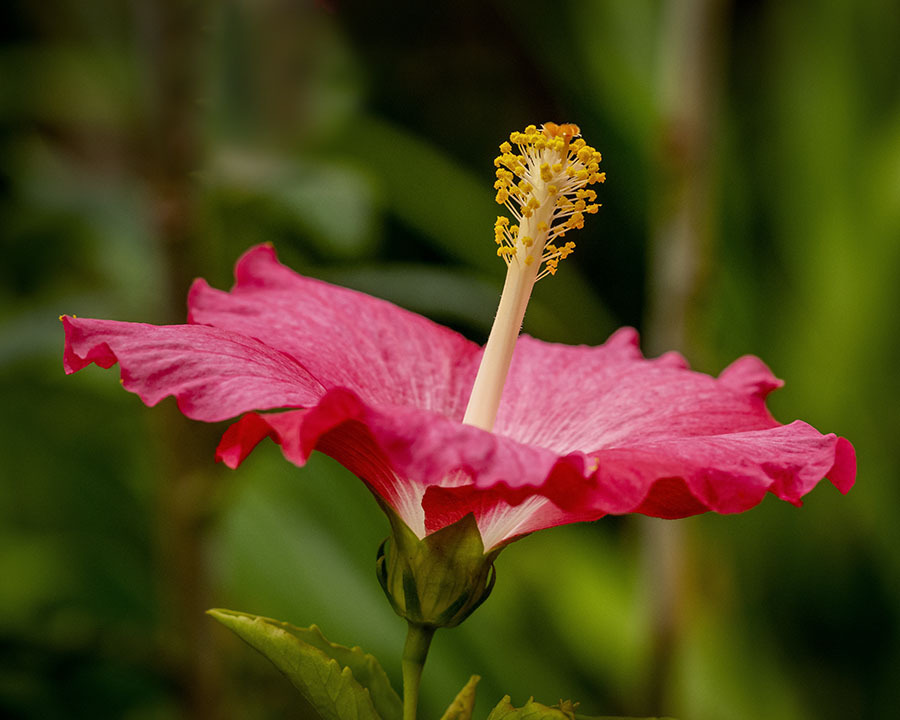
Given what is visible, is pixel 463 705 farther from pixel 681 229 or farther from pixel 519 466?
pixel 681 229

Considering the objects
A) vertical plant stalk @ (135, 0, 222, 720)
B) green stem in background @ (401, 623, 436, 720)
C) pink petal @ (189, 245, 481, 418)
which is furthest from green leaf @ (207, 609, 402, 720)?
vertical plant stalk @ (135, 0, 222, 720)

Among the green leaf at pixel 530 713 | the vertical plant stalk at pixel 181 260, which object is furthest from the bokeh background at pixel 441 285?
the green leaf at pixel 530 713

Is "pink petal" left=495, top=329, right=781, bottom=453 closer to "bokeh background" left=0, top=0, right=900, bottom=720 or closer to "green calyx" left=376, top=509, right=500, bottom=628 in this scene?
"green calyx" left=376, top=509, right=500, bottom=628

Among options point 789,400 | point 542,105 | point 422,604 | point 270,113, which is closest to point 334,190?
point 270,113

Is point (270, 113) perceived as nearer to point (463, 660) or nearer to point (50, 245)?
point (50, 245)

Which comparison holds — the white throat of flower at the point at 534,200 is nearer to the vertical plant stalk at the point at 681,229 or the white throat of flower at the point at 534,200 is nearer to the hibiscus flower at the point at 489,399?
the hibiscus flower at the point at 489,399
